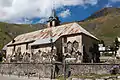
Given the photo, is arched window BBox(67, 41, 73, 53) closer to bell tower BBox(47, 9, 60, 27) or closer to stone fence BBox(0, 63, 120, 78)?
stone fence BBox(0, 63, 120, 78)

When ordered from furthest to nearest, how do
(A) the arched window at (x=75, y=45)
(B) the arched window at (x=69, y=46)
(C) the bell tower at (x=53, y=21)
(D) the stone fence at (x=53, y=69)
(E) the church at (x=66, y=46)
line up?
(C) the bell tower at (x=53, y=21) < (B) the arched window at (x=69, y=46) < (A) the arched window at (x=75, y=45) < (E) the church at (x=66, y=46) < (D) the stone fence at (x=53, y=69)

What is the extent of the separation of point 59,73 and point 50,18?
1476 inches

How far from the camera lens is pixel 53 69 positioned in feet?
138

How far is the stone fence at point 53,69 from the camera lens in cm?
3784

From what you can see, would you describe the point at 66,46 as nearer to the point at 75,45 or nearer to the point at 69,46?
the point at 69,46

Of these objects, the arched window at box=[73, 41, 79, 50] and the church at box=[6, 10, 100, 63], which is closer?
the church at box=[6, 10, 100, 63]

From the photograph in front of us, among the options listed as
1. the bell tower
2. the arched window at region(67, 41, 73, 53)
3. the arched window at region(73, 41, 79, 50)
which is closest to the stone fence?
the arched window at region(67, 41, 73, 53)

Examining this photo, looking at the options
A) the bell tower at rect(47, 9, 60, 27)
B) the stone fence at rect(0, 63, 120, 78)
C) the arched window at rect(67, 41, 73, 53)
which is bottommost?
the stone fence at rect(0, 63, 120, 78)

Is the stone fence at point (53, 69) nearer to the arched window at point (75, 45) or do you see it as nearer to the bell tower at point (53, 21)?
the arched window at point (75, 45)

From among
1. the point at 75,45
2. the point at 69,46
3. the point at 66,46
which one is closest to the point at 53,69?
the point at 75,45

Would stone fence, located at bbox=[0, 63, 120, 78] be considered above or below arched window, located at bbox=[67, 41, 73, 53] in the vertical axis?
below

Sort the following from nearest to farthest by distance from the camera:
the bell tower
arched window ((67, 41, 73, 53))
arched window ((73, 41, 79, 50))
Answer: arched window ((73, 41, 79, 50)), arched window ((67, 41, 73, 53)), the bell tower

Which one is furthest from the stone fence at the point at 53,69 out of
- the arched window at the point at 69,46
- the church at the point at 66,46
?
the arched window at the point at 69,46

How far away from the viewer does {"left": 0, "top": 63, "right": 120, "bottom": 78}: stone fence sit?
37.8 metres
